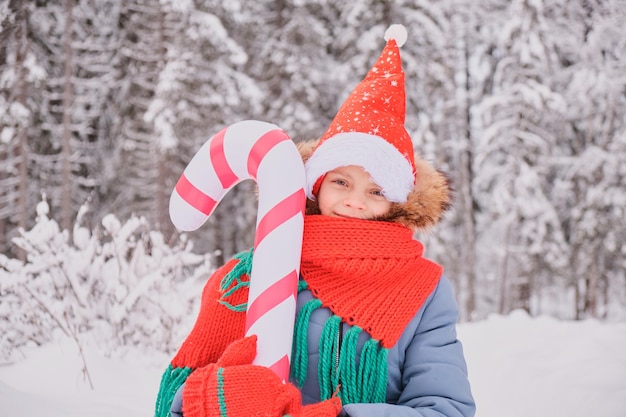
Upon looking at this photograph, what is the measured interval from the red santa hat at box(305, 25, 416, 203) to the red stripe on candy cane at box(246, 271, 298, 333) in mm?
464

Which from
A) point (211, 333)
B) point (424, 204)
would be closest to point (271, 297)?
point (211, 333)

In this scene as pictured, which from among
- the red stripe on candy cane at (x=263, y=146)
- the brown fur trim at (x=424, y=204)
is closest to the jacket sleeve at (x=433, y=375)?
the brown fur trim at (x=424, y=204)

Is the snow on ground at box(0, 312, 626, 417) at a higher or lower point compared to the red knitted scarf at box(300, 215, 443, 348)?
lower

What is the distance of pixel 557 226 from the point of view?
13.3m

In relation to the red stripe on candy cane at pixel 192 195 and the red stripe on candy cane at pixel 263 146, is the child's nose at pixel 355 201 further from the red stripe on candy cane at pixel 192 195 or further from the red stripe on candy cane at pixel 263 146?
the red stripe on candy cane at pixel 192 195

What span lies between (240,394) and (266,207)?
2.30 ft

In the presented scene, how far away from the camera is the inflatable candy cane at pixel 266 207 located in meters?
1.74

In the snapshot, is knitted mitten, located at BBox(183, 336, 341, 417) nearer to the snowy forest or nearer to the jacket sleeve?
the jacket sleeve

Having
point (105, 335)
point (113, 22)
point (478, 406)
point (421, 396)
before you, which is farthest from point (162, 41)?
point (421, 396)

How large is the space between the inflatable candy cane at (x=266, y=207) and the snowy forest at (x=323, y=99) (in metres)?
8.47

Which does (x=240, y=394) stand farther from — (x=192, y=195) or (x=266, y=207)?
(x=192, y=195)

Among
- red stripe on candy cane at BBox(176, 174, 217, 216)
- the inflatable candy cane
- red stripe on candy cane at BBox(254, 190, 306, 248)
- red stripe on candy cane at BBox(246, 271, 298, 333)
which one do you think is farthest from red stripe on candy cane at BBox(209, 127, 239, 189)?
red stripe on candy cane at BBox(246, 271, 298, 333)

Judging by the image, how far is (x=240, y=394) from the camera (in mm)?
1494

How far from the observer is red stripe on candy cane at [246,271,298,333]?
5.76 feet
